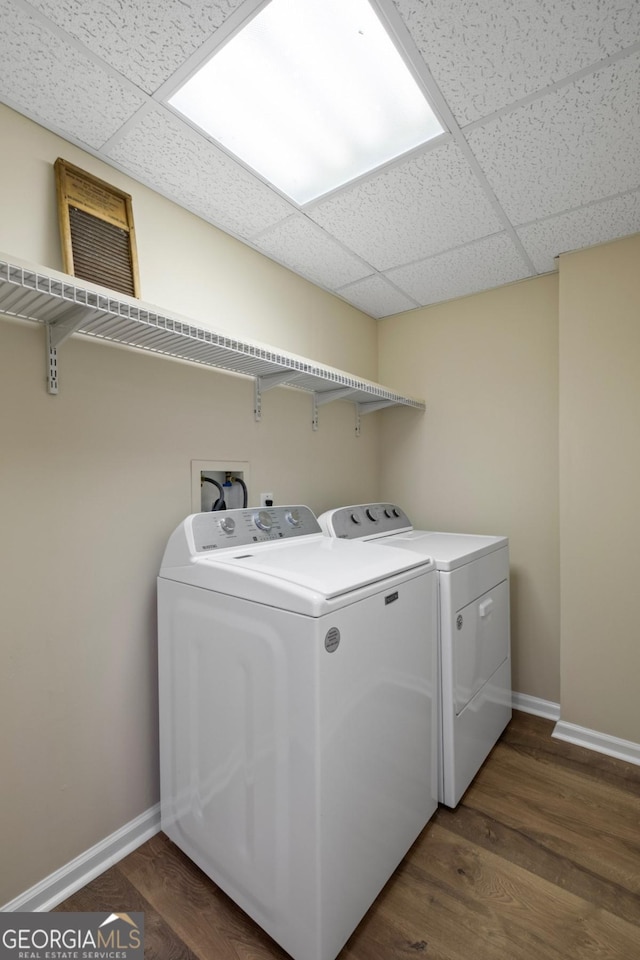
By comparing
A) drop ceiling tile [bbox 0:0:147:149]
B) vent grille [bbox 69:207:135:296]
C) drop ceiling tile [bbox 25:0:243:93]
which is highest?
drop ceiling tile [bbox 25:0:243:93]

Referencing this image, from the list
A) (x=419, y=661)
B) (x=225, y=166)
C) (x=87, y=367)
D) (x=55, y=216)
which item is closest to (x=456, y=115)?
(x=225, y=166)

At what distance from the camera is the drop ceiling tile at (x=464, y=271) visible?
6.72 feet

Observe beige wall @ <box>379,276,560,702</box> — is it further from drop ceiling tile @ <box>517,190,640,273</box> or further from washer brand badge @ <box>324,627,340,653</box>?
A: washer brand badge @ <box>324,627,340,653</box>

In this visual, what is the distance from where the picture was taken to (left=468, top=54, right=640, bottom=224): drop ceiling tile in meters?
1.22

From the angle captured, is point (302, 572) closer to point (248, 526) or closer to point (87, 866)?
point (248, 526)

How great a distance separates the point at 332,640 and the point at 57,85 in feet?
A: 5.34

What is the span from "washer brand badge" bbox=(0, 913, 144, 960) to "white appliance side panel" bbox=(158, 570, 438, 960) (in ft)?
0.79

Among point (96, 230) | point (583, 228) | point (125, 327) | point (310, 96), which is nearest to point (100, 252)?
point (96, 230)

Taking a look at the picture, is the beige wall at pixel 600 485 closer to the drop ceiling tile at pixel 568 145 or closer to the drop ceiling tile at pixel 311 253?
the drop ceiling tile at pixel 568 145

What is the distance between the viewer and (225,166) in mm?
1486

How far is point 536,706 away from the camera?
2.33 meters

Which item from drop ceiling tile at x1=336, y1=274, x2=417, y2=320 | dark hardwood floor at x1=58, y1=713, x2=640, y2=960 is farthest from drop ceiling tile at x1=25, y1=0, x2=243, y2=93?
dark hardwood floor at x1=58, y1=713, x2=640, y2=960

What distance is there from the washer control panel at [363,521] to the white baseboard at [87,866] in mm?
1249

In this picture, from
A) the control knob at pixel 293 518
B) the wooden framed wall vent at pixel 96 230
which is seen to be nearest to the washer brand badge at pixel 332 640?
the control knob at pixel 293 518
